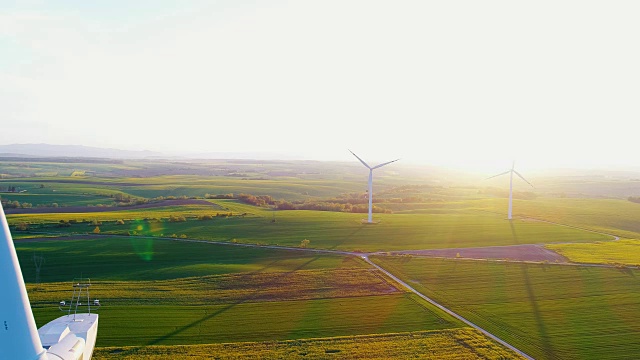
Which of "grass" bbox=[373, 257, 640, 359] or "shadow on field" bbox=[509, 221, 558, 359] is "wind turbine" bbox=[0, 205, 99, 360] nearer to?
"grass" bbox=[373, 257, 640, 359]

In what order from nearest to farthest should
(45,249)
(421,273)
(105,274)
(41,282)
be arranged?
(41,282) → (105,274) → (421,273) → (45,249)

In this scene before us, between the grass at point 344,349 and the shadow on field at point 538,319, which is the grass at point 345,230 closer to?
the shadow on field at point 538,319

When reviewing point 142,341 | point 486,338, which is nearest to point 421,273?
point 486,338

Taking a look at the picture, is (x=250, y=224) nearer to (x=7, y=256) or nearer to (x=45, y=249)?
(x=45, y=249)

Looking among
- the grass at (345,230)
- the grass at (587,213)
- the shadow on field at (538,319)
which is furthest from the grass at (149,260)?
the grass at (587,213)

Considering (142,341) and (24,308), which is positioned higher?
(24,308)

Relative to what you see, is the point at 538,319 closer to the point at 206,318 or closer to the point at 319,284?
the point at 319,284

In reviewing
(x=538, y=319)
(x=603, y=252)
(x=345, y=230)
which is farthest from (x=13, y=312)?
(x=603, y=252)
